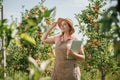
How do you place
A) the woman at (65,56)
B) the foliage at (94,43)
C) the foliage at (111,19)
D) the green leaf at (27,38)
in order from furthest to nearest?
1. the foliage at (94,43)
2. the woman at (65,56)
3. the green leaf at (27,38)
4. the foliage at (111,19)

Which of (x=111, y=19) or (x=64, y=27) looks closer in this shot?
(x=111, y=19)

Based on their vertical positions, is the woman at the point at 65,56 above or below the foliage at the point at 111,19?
below

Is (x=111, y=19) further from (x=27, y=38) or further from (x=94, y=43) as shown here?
(x=94, y=43)

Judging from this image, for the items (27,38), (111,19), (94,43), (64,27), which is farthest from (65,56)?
(94,43)

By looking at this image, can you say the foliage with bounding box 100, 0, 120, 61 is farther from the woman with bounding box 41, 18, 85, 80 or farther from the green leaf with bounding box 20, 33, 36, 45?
the woman with bounding box 41, 18, 85, 80

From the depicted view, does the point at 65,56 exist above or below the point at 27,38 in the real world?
below

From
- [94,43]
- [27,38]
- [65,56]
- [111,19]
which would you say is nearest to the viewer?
[111,19]

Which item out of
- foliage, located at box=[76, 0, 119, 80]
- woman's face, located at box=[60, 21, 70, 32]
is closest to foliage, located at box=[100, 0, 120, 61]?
woman's face, located at box=[60, 21, 70, 32]

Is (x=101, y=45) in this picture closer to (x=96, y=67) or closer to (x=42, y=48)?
(x=96, y=67)

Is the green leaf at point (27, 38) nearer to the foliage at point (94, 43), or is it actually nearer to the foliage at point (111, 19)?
the foliage at point (111, 19)

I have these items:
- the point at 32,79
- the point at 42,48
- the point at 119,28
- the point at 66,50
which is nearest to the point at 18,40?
the point at 32,79

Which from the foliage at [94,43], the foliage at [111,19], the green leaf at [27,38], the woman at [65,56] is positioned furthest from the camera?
the foliage at [94,43]

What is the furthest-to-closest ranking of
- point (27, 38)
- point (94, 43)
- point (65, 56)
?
point (94, 43), point (65, 56), point (27, 38)

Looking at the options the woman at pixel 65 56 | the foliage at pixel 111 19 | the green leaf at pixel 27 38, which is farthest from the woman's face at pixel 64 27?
the foliage at pixel 111 19
